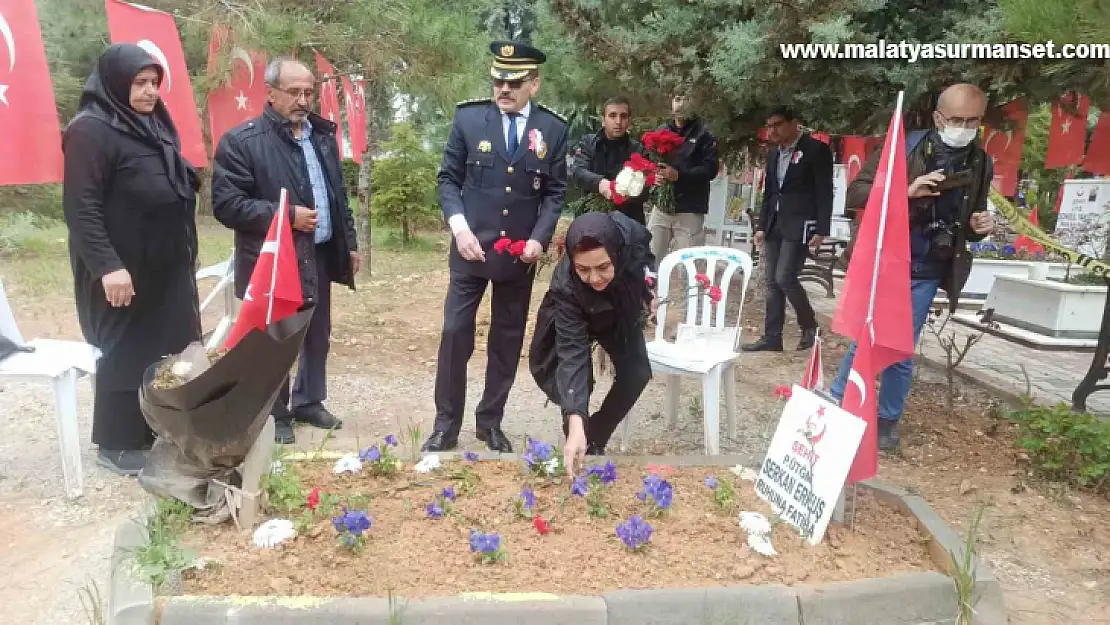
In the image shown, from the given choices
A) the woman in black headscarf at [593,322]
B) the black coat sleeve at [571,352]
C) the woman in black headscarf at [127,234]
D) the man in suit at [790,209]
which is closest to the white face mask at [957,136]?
the woman in black headscarf at [593,322]

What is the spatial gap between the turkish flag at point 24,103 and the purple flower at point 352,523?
7.23 ft

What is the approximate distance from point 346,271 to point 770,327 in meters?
3.48

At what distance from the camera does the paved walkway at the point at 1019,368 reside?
526 centimetres

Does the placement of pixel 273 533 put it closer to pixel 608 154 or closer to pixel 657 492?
pixel 657 492

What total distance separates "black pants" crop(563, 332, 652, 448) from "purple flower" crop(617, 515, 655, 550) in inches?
35.8

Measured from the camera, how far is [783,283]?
588 centimetres

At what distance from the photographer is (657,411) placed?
4672mm

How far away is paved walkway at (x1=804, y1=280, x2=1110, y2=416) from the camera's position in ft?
17.3

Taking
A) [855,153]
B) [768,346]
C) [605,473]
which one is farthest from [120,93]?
[855,153]

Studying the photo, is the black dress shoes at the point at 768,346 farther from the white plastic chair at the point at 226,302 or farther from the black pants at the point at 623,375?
the white plastic chair at the point at 226,302

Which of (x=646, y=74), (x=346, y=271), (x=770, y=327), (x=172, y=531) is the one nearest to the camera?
(x=172, y=531)

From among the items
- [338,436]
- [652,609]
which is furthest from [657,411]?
[652,609]

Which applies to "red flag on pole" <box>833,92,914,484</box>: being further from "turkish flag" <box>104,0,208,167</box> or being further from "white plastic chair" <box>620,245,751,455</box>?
"turkish flag" <box>104,0,208,167</box>

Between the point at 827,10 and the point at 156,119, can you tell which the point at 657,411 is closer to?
the point at 827,10
